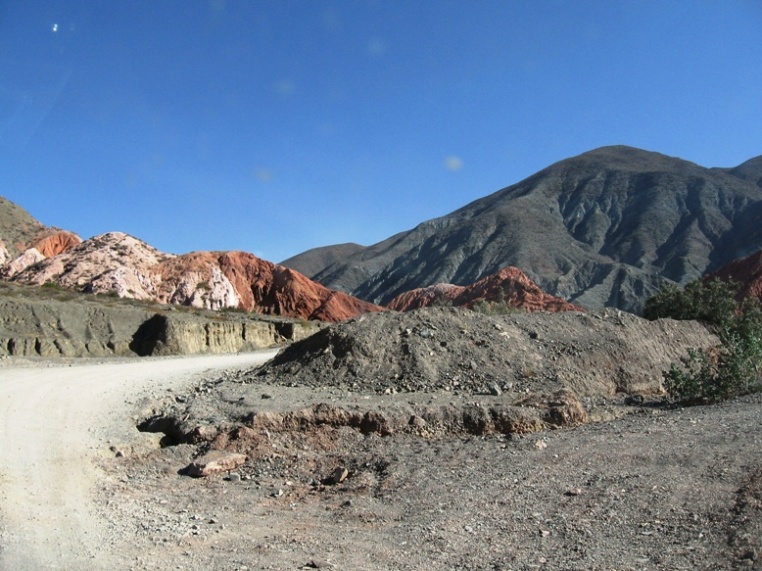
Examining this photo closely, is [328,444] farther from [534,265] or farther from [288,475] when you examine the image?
[534,265]

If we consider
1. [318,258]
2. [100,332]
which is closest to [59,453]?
[100,332]

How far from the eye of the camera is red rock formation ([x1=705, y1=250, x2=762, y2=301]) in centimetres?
4856

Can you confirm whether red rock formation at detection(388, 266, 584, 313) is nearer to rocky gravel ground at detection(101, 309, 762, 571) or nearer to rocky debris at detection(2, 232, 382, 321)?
rocky debris at detection(2, 232, 382, 321)

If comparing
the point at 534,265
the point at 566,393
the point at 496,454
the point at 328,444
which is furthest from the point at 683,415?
the point at 534,265

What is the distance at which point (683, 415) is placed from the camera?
10000 millimetres

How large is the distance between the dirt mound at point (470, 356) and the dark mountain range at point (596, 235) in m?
53.2

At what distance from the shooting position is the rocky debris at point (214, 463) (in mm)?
7688

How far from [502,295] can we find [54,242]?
41.2 meters

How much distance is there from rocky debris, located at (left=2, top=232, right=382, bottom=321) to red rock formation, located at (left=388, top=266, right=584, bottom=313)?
764 centimetres

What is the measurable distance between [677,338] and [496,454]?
12.6 meters

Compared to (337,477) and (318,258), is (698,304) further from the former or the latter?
(318,258)

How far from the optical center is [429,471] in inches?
295

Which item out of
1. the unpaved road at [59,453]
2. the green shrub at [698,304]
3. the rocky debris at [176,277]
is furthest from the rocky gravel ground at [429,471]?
the rocky debris at [176,277]

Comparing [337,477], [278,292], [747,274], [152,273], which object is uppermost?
[152,273]
